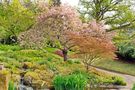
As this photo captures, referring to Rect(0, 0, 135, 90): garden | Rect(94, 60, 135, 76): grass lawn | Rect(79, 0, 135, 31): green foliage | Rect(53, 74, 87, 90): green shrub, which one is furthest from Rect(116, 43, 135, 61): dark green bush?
Rect(53, 74, 87, 90): green shrub

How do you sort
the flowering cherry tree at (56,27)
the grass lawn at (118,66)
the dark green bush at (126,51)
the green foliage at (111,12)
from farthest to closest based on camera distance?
the green foliage at (111,12) → the dark green bush at (126,51) → the grass lawn at (118,66) → the flowering cherry tree at (56,27)

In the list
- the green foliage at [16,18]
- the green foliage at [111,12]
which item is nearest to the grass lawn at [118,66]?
the green foliage at [111,12]

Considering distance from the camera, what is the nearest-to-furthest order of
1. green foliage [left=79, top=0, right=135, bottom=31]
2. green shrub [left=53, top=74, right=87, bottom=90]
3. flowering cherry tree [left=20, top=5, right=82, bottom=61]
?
green shrub [left=53, top=74, right=87, bottom=90] → flowering cherry tree [left=20, top=5, right=82, bottom=61] → green foliage [left=79, top=0, right=135, bottom=31]

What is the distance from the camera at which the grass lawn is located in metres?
25.2

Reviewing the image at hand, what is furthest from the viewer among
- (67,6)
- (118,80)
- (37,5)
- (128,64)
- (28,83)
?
(37,5)

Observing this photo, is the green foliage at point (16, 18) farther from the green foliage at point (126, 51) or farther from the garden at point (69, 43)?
the green foliage at point (126, 51)

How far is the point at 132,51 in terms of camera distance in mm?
29078

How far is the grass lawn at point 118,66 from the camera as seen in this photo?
2523 cm

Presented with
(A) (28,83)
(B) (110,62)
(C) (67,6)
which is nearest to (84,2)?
(B) (110,62)

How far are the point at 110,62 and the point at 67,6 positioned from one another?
21.6ft

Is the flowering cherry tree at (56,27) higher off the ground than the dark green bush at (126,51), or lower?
higher

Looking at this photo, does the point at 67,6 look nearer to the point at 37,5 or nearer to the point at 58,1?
the point at 37,5

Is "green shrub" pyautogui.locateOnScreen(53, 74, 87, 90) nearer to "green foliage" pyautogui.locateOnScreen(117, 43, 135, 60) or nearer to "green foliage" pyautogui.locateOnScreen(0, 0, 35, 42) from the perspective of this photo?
"green foliage" pyautogui.locateOnScreen(0, 0, 35, 42)

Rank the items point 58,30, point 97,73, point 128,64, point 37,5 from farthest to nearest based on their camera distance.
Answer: point 37,5 → point 128,64 → point 58,30 → point 97,73
